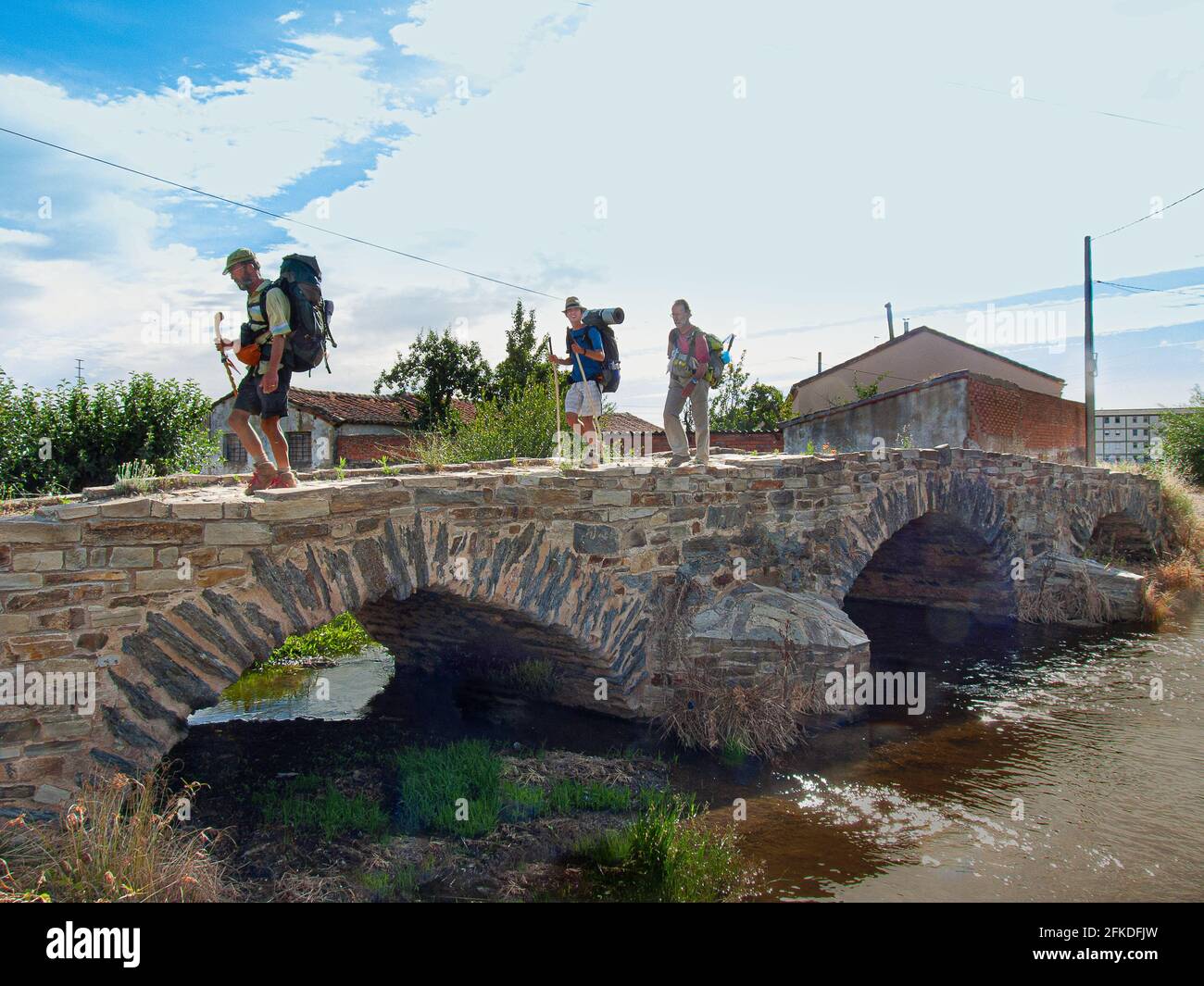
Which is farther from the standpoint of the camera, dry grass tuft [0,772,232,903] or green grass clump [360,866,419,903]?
green grass clump [360,866,419,903]

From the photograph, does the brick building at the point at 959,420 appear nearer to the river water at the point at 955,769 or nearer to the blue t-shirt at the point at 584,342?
the river water at the point at 955,769

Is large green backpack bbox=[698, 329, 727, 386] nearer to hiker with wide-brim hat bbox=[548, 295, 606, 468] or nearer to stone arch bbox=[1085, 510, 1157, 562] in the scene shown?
hiker with wide-brim hat bbox=[548, 295, 606, 468]

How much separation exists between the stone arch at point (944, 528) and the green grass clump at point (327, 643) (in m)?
5.76

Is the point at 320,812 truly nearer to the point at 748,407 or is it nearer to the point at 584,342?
the point at 584,342

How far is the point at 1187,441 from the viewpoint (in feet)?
82.6

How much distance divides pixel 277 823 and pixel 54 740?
153cm

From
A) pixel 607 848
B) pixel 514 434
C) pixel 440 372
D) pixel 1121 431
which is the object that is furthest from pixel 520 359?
pixel 1121 431

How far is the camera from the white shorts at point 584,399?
25.0ft

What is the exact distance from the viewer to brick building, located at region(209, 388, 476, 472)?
20.0m

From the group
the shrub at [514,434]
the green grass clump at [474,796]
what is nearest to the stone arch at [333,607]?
the green grass clump at [474,796]

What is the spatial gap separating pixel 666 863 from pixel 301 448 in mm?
17842

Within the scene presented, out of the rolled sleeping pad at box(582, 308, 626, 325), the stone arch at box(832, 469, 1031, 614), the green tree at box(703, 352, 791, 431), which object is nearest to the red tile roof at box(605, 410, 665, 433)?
the green tree at box(703, 352, 791, 431)

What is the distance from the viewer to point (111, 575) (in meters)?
4.20

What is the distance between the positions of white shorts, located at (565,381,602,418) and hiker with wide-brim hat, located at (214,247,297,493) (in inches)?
117
